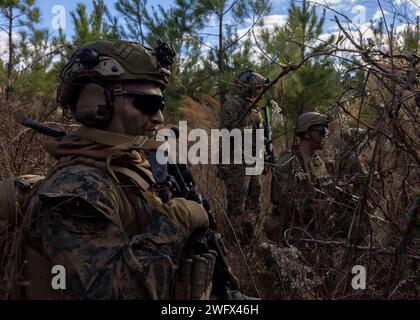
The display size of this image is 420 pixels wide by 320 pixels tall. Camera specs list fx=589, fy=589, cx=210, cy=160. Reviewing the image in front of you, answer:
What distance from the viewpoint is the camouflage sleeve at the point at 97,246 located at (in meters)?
1.96

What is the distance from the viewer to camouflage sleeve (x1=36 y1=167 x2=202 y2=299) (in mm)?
1962

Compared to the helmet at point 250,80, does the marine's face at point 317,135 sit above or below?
below

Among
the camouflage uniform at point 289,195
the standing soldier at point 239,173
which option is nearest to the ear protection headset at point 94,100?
the camouflage uniform at point 289,195

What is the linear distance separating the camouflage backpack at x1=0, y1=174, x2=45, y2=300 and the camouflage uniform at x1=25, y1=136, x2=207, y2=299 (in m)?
0.05

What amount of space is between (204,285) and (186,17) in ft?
31.3

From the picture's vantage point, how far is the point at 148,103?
243 cm

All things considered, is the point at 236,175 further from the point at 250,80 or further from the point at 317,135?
the point at 317,135

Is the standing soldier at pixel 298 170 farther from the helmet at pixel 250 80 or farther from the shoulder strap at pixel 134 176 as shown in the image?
the shoulder strap at pixel 134 176

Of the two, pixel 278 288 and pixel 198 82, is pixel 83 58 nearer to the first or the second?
pixel 278 288

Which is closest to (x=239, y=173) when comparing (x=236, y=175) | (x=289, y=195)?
(x=236, y=175)

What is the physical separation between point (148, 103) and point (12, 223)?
0.71 metres

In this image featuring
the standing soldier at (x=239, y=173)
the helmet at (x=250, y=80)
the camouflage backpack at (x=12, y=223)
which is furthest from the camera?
the standing soldier at (x=239, y=173)

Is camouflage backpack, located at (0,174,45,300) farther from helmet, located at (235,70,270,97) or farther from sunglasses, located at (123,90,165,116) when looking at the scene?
helmet, located at (235,70,270,97)
